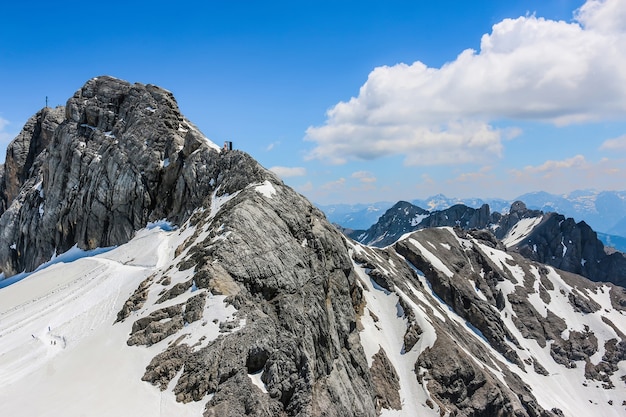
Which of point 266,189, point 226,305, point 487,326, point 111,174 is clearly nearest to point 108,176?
point 111,174

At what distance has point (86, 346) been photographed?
31359 mm

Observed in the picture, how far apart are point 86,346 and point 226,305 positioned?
36.3ft

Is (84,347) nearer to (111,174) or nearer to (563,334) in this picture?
(111,174)

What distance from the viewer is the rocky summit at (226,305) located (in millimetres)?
27422

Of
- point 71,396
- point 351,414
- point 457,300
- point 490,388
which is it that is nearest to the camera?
point 71,396

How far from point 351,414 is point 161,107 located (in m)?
59.6

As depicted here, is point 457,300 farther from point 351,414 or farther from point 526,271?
point 351,414

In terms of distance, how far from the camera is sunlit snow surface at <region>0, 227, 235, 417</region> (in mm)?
24281

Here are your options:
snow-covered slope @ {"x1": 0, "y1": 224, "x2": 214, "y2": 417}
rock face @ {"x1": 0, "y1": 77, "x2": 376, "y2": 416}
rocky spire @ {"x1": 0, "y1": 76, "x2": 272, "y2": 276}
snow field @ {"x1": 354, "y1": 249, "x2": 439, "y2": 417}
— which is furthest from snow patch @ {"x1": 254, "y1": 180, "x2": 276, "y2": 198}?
snow field @ {"x1": 354, "y1": 249, "x2": 439, "y2": 417}

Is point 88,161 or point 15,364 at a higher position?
point 88,161

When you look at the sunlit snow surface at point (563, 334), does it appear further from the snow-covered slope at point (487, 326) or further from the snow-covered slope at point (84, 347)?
the snow-covered slope at point (84, 347)

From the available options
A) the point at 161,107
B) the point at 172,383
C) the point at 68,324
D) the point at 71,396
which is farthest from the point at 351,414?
Answer: the point at 161,107

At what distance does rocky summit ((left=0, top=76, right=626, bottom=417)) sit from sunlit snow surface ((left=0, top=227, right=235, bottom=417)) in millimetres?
172

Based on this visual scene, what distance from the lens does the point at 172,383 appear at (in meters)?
25.5
